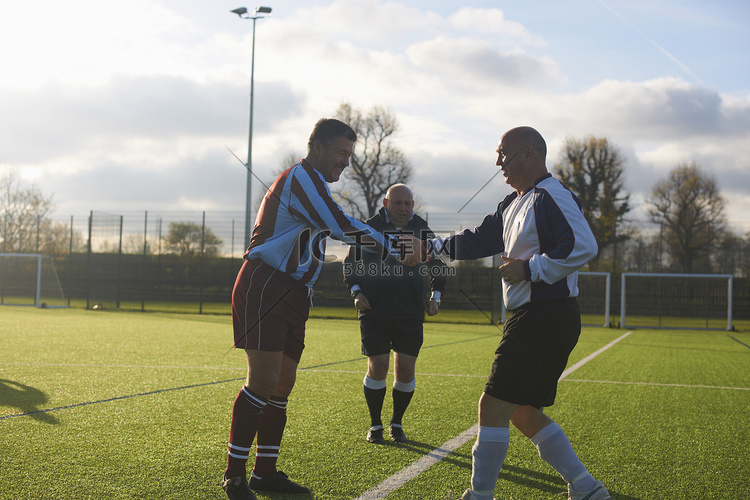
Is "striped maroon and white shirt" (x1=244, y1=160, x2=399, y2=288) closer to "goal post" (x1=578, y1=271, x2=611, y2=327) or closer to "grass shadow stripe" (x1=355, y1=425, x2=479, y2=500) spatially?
"grass shadow stripe" (x1=355, y1=425, x2=479, y2=500)

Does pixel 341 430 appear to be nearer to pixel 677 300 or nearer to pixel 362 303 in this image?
pixel 362 303

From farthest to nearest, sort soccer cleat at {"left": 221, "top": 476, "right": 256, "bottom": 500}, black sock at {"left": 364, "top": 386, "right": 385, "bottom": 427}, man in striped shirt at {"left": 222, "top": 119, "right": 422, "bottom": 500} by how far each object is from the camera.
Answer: black sock at {"left": 364, "top": 386, "right": 385, "bottom": 427}
man in striped shirt at {"left": 222, "top": 119, "right": 422, "bottom": 500}
soccer cleat at {"left": 221, "top": 476, "right": 256, "bottom": 500}

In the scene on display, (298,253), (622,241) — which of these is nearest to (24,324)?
(298,253)

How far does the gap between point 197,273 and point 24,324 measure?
11.6m

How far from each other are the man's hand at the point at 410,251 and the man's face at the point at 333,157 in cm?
58

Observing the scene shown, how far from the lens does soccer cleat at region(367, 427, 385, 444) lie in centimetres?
418

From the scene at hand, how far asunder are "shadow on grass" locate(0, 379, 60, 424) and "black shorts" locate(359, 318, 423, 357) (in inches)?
93.9

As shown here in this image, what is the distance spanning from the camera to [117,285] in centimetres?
2352

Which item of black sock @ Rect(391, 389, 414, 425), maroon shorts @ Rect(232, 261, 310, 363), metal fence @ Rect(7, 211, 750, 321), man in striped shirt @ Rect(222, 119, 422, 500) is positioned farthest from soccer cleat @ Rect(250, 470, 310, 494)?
metal fence @ Rect(7, 211, 750, 321)

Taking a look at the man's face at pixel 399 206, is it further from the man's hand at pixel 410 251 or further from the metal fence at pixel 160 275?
the metal fence at pixel 160 275

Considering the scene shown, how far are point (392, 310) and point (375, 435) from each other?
91cm

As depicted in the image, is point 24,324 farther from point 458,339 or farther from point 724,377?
point 724,377

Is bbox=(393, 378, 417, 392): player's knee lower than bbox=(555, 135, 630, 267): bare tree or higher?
lower

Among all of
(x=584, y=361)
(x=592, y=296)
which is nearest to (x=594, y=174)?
(x=592, y=296)
